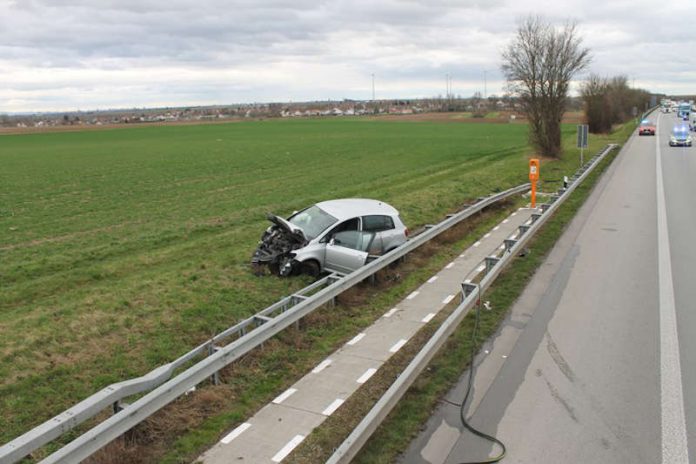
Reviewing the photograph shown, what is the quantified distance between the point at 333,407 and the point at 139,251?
939 cm

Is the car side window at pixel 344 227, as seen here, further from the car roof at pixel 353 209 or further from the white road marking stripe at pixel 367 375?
the white road marking stripe at pixel 367 375

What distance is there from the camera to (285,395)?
6.89m

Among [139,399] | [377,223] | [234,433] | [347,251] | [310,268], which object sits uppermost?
[377,223]

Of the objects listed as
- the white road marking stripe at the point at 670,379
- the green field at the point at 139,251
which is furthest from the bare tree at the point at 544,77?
the white road marking stripe at the point at 670,379

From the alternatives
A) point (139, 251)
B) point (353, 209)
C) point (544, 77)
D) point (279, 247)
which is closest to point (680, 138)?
point (544, 77)

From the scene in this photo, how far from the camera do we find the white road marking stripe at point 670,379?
5547mm

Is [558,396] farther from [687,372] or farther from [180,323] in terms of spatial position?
[180,323]

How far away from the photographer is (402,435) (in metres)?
5.88

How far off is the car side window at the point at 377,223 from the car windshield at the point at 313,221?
71 cm

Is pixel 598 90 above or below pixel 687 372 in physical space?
above

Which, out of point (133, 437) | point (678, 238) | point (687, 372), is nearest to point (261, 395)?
point (133, 437)

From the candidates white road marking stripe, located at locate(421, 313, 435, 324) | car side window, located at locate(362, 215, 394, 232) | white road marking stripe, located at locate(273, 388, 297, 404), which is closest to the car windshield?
car side window, located at locate(362, 215, 394, 232)

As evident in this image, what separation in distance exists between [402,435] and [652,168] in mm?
29284

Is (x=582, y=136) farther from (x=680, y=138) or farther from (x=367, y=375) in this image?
(x=367, y=375)
